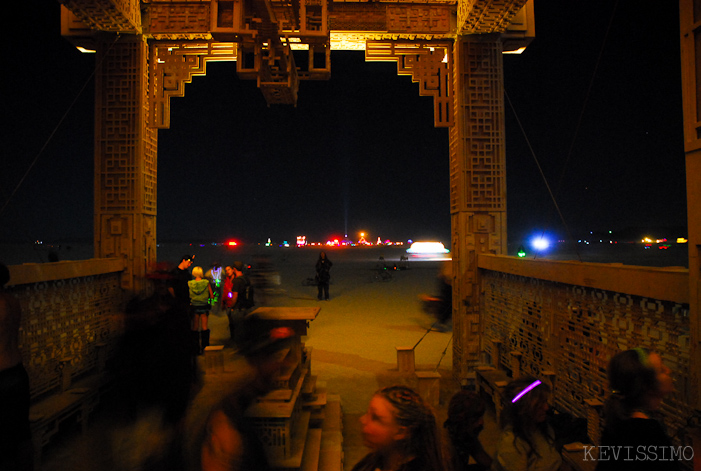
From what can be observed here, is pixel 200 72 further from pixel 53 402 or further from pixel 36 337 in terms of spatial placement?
pixel 53 402

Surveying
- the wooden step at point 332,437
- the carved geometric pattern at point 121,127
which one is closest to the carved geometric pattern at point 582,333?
the wooden step at point 332,437

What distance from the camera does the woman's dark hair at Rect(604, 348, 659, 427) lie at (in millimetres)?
1834

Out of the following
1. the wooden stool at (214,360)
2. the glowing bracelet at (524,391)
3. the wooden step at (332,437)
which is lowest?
the wooden step at (332,437)

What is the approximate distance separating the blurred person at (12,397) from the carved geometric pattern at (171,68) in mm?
4434

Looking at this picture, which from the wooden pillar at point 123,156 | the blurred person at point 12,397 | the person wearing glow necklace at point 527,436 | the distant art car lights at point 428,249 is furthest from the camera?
the distant art car lights at point 428,249

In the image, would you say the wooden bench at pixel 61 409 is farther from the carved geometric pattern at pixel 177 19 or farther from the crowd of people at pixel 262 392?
the carved geometric pattern at pixel 177 19

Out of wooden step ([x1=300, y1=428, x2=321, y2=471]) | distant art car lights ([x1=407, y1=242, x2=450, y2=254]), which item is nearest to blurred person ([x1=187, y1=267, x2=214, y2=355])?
wooden step ([x1=300, y1=428, x2=321, y2=471])

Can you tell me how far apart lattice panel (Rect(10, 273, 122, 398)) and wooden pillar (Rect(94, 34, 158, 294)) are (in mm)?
472

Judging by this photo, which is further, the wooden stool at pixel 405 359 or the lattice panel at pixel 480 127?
the lattice panel at pixel 480 127

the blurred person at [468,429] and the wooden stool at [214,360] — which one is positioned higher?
the blurred person at [468,429]

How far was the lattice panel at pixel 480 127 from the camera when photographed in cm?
653

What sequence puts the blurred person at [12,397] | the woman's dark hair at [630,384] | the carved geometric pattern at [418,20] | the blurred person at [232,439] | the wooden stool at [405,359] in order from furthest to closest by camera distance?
the carved geometric pattern at [418,20] < the wooden stool at [405,359] < the blurred person at [12,397] < the blurred person at [232,439] < the woman's dark hair at [630,384]

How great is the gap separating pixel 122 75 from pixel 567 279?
6.93 m

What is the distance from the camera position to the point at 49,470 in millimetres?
3713
